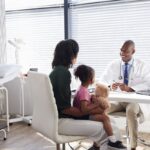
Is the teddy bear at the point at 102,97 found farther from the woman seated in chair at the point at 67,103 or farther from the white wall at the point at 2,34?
the white wall at the point at 2,34

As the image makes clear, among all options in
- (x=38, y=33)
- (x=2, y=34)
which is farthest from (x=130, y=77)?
(x=2, y=34)

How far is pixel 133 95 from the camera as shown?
7.47 ft

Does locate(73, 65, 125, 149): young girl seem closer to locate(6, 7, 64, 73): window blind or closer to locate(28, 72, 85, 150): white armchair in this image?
locate(28, 72, 85, 150): white armchair

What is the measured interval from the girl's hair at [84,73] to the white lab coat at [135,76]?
84 cm

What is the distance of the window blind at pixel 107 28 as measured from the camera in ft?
11.9

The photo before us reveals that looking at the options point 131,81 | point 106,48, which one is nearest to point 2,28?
point 106,48

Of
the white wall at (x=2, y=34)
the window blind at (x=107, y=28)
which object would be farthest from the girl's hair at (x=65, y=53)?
the white wall at (x=2, y=34)

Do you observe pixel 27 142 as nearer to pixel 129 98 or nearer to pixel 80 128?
pixel 80 128

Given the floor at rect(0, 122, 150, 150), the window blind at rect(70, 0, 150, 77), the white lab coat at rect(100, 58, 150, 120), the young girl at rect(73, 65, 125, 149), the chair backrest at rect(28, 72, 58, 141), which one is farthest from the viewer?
the window blind at rect(70, 0, 150, 77)

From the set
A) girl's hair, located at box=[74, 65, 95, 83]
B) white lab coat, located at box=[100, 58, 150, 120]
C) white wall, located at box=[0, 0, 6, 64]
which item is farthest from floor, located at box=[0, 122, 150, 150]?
white wall, located at box=[0, 0, 6, 64]

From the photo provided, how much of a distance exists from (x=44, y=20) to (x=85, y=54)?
92 cm

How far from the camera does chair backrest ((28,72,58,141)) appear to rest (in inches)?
75.8

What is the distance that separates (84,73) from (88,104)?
0.24 meters

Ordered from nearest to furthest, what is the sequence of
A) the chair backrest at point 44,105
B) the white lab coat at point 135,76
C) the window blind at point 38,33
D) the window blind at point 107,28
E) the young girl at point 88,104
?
the chair backrest at point 44,105
the young girl at point 88,104
the white lab coat at point 135,76
the window blind at point 107,28
the window blind at point 38,33
